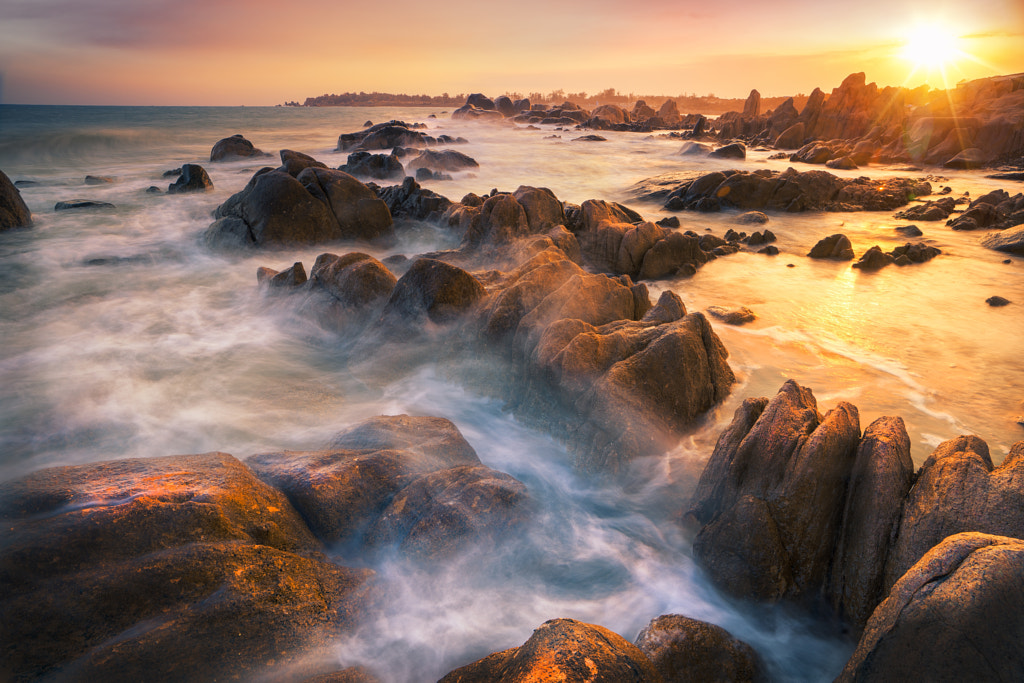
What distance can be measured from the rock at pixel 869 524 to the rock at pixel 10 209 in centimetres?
1881

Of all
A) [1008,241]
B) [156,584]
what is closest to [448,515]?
[156,584]

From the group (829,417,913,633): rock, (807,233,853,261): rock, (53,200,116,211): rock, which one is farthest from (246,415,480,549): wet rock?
(53,200,116,211): rock

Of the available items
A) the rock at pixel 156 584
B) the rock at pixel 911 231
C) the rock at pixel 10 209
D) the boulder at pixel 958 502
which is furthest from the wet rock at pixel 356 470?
the rock at pixel 911 231

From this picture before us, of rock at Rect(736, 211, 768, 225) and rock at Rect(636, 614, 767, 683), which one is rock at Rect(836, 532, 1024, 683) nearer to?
rock at Rect(636, 614, 767, 683)

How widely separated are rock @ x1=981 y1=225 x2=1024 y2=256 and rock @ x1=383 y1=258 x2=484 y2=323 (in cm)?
1426

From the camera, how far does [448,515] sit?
370cm

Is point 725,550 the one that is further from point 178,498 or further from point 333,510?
point 178,498

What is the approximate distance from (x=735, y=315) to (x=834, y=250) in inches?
229

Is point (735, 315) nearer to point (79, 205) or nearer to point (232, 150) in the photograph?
point (79, 205)

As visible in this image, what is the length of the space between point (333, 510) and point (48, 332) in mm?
7977

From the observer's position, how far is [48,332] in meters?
8.31

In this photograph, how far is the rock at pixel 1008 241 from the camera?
1284 cm

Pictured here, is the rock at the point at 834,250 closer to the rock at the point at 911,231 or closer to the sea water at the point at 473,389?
the sea water at the point at 473,389

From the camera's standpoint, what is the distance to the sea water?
3.60m
